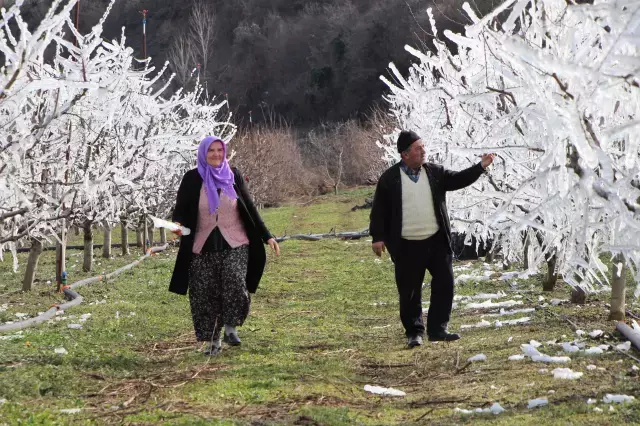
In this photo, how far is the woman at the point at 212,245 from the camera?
729cm

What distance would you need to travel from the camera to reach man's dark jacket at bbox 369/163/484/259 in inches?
279

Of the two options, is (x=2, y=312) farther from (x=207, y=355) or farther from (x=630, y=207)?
(x=630, y=207)

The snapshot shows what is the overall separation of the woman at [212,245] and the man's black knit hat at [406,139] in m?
1.24

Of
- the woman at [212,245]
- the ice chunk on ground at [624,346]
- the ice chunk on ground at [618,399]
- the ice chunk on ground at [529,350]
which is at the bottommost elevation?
the ice chunk on ground at [529,350]

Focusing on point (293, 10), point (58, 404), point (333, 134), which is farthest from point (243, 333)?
point (293, 10)

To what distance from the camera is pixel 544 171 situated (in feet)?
14.8

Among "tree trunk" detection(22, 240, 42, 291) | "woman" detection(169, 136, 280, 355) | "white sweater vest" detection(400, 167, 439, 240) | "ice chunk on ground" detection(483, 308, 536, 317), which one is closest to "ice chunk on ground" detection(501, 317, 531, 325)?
"ice chunk on ground" detection(483, 308, 536, 317)

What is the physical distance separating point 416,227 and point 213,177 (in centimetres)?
163

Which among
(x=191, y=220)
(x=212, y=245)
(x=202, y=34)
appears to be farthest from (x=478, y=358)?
(x=202, y=34)

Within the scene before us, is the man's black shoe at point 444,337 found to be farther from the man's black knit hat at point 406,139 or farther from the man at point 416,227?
the man's black knit hat at point 406,139

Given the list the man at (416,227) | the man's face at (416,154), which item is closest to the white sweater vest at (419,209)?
the man at (416,227)

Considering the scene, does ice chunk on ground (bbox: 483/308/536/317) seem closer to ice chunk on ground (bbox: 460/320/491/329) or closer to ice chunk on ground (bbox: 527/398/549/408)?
ice chunk on ground (bbox: 460/320/491/329)

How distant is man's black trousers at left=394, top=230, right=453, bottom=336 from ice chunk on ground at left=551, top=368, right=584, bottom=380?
177 centimetres

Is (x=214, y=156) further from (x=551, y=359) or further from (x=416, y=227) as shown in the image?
(x=551, y=359)
